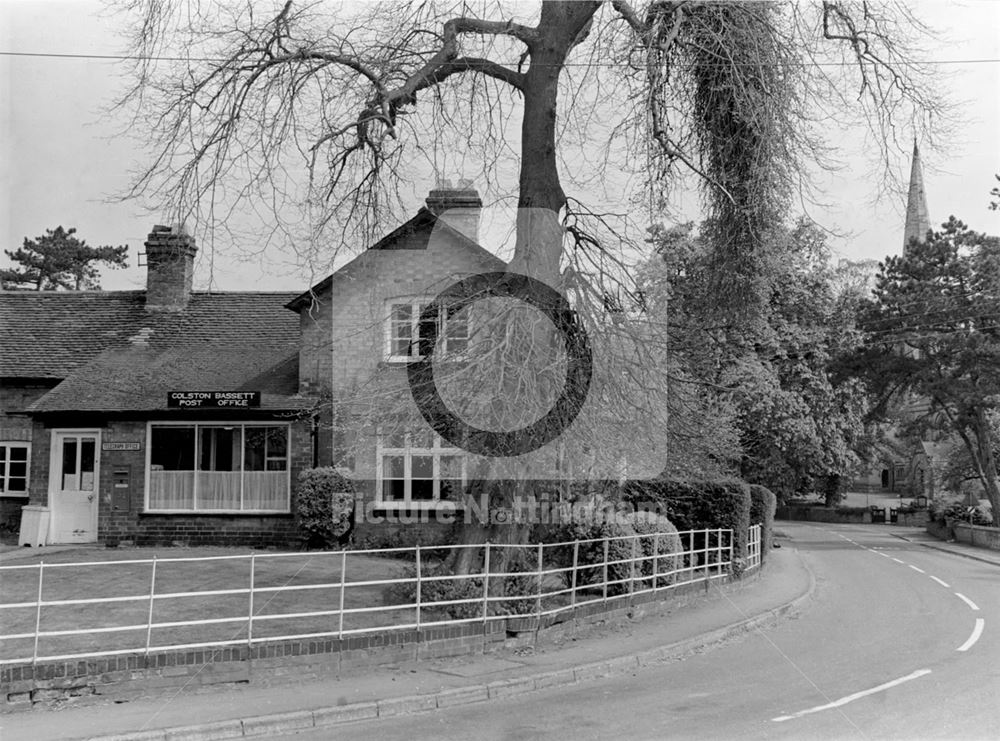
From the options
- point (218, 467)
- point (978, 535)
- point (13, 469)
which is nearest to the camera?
point (218, 467)

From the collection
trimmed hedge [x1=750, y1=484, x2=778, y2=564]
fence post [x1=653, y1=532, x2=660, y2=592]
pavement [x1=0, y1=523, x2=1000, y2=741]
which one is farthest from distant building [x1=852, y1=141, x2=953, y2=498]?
pavement [x1=0, y1=523, x2=1000, y2=741]

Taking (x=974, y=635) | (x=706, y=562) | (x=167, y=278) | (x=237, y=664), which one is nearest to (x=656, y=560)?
(x=706, y=562)

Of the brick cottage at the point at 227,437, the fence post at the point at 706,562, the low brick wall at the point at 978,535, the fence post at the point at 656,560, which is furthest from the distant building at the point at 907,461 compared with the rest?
the fence post at the point at 656,560

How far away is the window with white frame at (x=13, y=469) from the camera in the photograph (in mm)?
22641

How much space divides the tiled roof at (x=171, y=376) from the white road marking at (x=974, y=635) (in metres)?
12.8

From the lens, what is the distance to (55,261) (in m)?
47.5

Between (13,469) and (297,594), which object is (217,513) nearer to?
(13,469)

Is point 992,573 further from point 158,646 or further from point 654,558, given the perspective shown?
point 158,646

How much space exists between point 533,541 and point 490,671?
4366 millimetres

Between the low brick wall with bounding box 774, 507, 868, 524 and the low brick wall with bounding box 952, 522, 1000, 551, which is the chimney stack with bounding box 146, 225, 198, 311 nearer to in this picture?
the low brick wall with bounding box 952, 522, 1000, 551

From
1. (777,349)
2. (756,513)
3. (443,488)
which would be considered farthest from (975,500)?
(443,488)

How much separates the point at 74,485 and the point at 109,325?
517 cm

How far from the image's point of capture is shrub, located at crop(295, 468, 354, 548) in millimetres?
19781

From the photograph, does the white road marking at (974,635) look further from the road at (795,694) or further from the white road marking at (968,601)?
the white road marking at (968,601)
